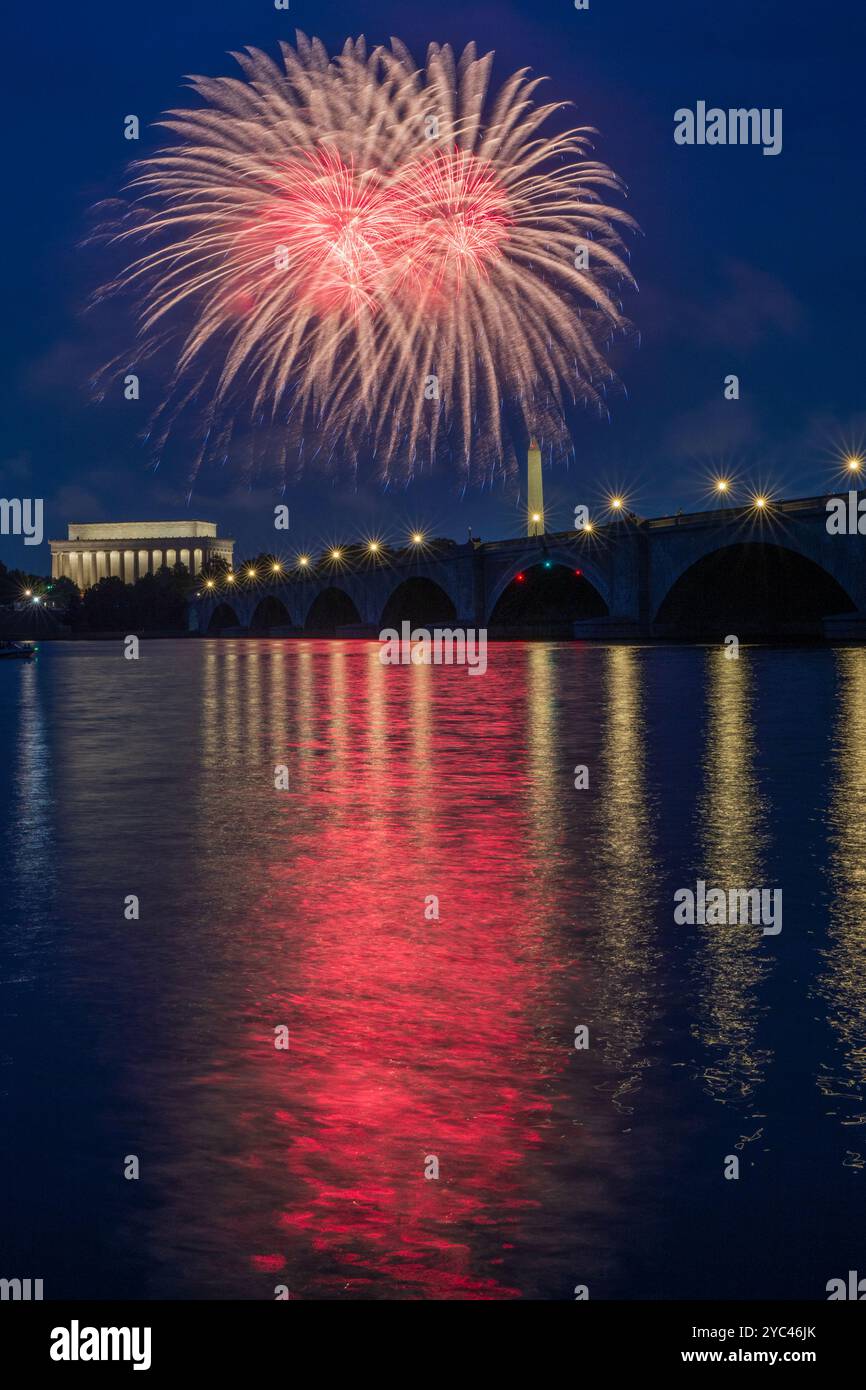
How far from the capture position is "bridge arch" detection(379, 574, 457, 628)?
130 metres

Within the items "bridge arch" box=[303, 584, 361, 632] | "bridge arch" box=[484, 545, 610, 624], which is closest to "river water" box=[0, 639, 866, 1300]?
"bridge arch" box=[484, 545, 610, 624]

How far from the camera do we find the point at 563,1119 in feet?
21.0

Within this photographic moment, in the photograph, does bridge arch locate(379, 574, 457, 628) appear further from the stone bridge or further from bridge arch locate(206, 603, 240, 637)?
bridge arch locate(206, 603, 240, 637)

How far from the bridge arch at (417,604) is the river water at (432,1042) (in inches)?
4407

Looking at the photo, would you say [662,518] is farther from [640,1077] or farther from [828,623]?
[640,1077]

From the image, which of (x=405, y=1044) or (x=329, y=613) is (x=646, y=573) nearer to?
(x=329, y=613)

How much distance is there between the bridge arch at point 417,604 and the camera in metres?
130

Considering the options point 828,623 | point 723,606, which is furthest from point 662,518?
A: point 828,623

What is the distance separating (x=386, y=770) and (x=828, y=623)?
60513mm

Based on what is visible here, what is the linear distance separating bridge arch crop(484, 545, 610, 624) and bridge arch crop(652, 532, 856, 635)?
→ 558 cm

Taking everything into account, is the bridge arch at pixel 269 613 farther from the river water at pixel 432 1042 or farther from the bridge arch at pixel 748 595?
the river water at pixel 432 1042

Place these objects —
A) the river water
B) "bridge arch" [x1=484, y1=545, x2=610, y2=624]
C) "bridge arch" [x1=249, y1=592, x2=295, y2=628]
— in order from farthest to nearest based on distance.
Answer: "bridge arch" [x1=249, y1=592, x2=295, y2=628] < "bridge arch" [x1=484, y1=545, x2=610, y2=624] < the river water

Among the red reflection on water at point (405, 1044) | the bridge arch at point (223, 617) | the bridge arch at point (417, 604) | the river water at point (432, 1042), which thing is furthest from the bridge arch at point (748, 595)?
the bridge arch at point (223, 617)
